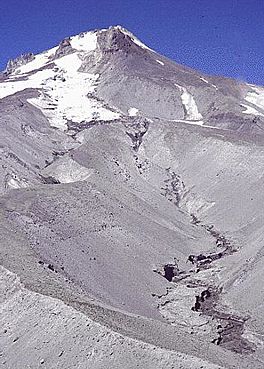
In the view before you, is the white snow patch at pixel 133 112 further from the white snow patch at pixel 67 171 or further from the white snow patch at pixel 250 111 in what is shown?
the white snow patch at pixel 67 171

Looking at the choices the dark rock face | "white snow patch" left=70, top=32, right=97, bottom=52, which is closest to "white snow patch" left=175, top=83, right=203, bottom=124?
"white snow patch" left=70, top=32, right=97, bottom=52

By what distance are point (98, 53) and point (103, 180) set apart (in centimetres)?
5539

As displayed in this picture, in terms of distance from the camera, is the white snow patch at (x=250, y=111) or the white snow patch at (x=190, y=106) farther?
the white snow patch at (x=250, y=111)

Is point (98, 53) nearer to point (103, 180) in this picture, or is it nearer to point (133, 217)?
point (103, 180)

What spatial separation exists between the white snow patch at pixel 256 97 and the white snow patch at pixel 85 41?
24709mm

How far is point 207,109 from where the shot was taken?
8588cm

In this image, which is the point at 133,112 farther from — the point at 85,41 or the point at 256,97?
the point at 85,41

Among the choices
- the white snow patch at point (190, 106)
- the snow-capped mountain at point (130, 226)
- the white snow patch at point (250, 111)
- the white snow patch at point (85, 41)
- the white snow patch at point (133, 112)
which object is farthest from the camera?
the white snow patch at point (85, 41)

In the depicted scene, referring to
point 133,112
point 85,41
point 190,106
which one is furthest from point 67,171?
point 85,41

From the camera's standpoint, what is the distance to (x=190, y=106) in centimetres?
8662

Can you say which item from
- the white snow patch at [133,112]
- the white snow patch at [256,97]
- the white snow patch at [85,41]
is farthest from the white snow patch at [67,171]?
the white snow patch at [85,41]

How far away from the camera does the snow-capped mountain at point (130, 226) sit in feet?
80.1

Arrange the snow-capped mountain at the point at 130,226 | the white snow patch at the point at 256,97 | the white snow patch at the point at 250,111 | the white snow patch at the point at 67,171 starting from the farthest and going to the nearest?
the white snow patch at the point at 256,97
the white snow patch at the point at 250,111
the white snow patch at the point at 67,171
the snow-capped mountain at the point at 130,226

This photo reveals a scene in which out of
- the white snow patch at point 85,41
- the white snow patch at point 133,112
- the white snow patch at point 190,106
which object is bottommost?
the white snow patch at point 133,112
